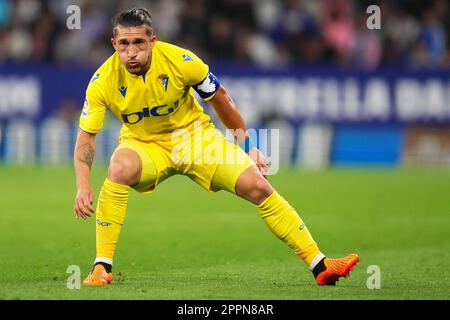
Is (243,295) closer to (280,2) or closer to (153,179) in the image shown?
(153,179)

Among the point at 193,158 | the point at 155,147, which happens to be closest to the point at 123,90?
the point at 155,147

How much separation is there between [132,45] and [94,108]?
54 centimetres

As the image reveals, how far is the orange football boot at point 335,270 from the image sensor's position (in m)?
7.23

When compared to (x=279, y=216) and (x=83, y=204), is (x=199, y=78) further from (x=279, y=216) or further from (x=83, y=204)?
(x=83, y=204)

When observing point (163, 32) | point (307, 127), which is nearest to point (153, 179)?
point (307, 127)

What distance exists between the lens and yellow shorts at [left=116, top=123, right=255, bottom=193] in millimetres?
7461

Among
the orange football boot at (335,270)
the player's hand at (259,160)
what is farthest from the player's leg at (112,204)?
the orange football boot at (335,270)

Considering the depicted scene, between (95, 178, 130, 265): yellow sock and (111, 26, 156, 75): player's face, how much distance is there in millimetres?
852

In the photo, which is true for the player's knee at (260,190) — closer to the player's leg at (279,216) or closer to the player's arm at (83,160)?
the player's leg at (279,216)

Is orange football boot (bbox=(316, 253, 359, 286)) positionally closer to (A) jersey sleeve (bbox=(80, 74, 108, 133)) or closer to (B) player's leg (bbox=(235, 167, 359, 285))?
(B) player's leg (bbox=(235, 167, 359, 285))

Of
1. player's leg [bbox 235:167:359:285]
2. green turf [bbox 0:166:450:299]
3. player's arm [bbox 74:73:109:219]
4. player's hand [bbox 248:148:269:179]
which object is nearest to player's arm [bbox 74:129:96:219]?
player's arm [bbox 74:73:109:219]

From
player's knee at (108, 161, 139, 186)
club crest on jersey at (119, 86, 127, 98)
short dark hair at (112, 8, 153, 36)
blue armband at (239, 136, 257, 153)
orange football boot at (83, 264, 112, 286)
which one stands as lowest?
orange football boot at (83, 264, 112, 286)

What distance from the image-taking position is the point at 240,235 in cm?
1112

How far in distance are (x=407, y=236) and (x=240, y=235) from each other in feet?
5.85
